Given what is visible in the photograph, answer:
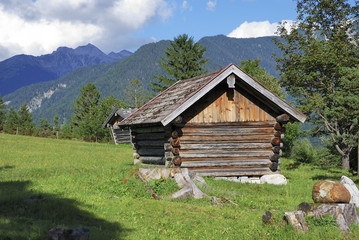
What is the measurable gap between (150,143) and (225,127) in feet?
13.3

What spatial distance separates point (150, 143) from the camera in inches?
697

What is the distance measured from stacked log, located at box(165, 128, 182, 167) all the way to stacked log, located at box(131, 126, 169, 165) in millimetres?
440

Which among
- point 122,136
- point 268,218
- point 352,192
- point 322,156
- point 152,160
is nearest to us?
point 268,218

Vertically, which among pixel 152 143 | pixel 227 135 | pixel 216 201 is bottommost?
pixel 216 201

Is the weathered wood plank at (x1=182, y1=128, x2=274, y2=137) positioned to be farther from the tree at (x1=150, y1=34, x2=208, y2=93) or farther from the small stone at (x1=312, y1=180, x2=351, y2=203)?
the tree at (x1=150, y1=34, x2=208, y2=93)

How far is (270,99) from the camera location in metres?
16.0

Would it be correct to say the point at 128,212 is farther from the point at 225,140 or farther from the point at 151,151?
the point at 151,151

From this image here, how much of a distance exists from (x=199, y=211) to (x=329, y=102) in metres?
20.0

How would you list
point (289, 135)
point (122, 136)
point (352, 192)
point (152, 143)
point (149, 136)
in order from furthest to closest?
1. point (122, 136)
2. point (289, 135)
3. point (149, 136)
4. point (152, 143)
5. point (352, 192)

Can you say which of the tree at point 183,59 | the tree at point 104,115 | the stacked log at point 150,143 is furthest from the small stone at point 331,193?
the tree at point 104,115

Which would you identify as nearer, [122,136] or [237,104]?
[237,104]

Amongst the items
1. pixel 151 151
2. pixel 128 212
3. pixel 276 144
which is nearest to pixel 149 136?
pixel 151 151

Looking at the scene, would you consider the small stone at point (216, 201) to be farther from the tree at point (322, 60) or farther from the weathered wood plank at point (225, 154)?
the tree at point (322, 60)

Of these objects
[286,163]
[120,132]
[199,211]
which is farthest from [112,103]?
[199,211]
